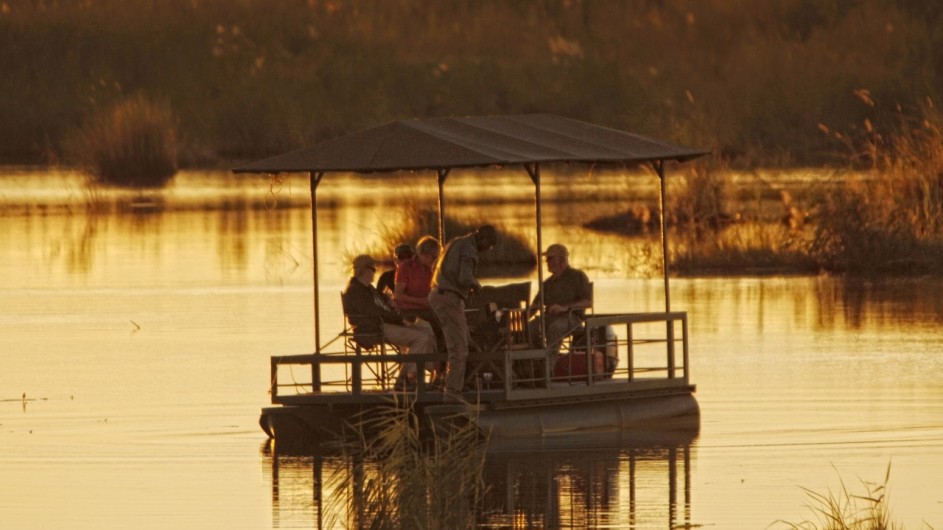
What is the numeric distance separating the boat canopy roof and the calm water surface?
2112 millimetres

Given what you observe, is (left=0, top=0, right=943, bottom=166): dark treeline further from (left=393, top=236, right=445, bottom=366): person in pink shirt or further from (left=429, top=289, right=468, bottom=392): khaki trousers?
(left=429, top=289, right=468, bottom=392): khaki trousers

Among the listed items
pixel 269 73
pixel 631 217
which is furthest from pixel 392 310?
pixel 269 73

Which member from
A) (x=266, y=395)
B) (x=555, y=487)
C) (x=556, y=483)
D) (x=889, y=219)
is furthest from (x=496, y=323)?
(x=889, y=219)

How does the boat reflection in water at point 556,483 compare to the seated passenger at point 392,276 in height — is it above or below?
below

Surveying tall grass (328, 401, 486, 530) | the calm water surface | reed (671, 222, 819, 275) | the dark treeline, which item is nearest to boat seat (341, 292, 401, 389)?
the calm water surface

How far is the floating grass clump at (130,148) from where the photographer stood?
2312 inches

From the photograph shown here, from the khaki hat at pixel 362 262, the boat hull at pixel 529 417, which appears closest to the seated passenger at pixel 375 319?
the khaki hat at pixel 362 262

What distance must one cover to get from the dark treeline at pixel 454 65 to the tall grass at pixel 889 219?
19887 mm

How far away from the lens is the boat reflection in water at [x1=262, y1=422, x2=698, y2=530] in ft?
56.4

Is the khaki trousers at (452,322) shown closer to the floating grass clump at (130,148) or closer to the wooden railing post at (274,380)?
the wooden railing post at (274,380)

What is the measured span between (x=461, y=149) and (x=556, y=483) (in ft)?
10.9

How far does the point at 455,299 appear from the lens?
2081 centimetres

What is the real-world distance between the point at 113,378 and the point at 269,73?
1831 inches

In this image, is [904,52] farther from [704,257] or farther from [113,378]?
[113,378]
